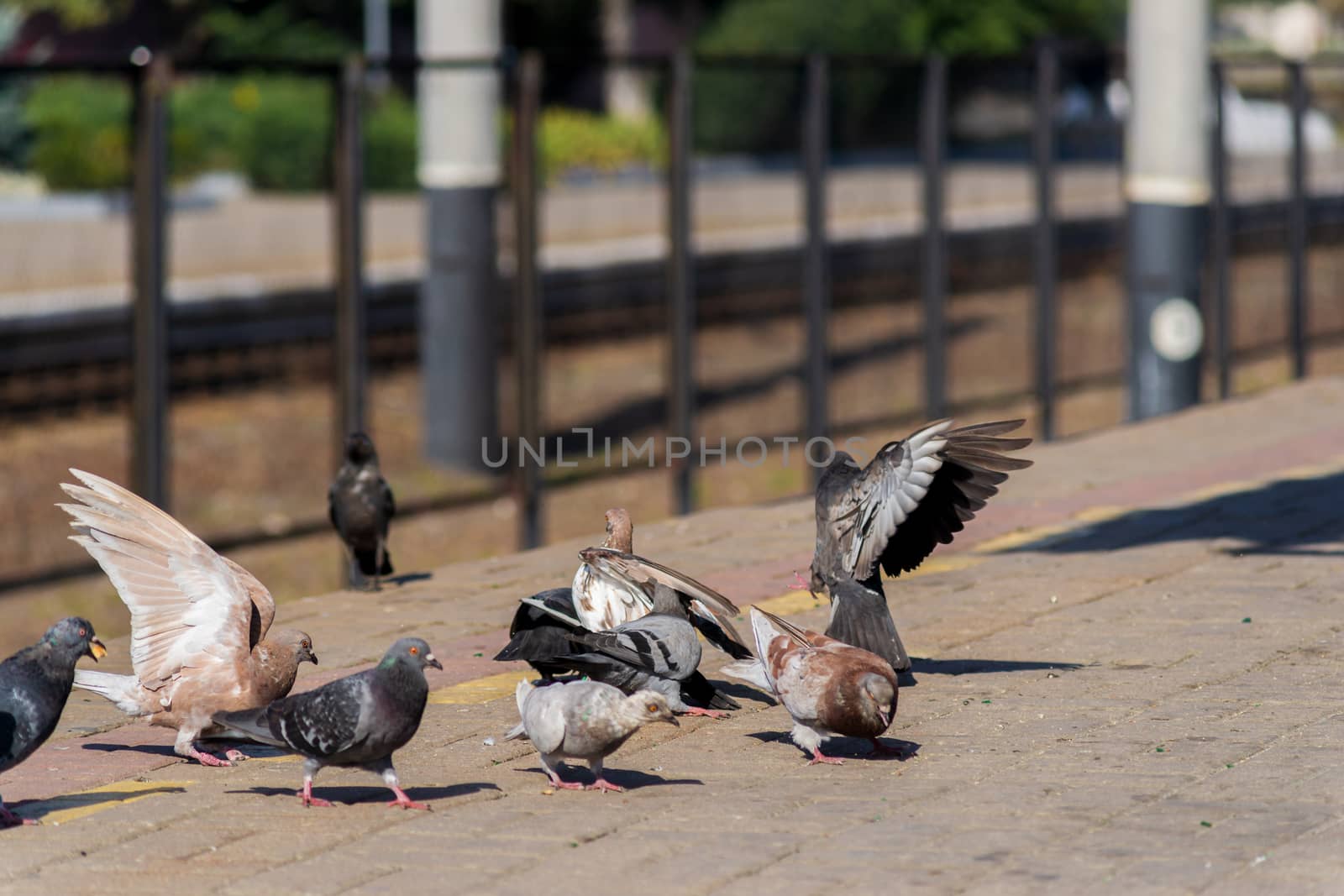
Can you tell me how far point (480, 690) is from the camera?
6961 mm

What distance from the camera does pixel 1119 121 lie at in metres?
16.2

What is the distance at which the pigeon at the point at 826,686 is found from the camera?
570cm

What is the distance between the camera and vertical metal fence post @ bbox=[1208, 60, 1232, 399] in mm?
15227

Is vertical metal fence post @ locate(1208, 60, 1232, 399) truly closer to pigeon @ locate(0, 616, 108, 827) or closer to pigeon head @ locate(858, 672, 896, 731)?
pigeon head @ locate(858, 672, 896, 731)

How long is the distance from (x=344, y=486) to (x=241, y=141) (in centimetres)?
2243

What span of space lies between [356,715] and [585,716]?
60cm

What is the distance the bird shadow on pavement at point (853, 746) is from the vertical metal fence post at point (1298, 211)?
11207 mm

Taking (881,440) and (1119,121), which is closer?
(881,440)

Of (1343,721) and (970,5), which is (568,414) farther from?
(970,5)

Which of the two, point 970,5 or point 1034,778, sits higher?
point 970,5

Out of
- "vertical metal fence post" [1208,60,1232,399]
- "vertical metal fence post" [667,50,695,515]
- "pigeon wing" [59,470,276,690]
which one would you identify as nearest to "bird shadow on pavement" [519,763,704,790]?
"pigeon wing" [59,470,276,690]

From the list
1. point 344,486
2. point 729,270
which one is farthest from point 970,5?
point 344,486

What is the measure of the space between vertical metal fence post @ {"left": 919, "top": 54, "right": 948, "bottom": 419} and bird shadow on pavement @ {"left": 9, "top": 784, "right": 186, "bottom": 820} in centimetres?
807

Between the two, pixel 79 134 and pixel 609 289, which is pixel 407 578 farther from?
pixel 79 134
